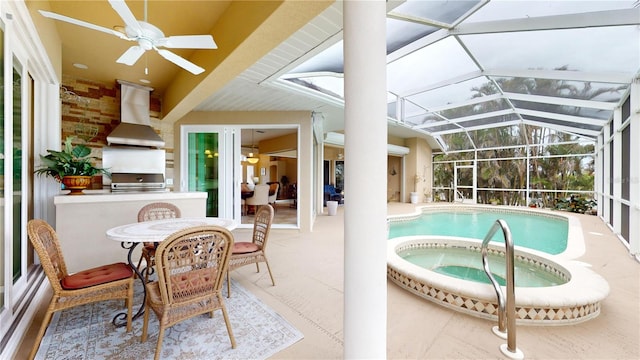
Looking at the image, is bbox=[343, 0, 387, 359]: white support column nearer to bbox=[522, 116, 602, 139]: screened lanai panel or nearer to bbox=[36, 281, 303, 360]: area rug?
bbox=[36, 281, 303, 360]: area rug

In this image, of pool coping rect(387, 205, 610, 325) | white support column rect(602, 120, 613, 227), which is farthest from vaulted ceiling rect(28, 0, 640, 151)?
pool coping rect(387, 205, 610, 325)

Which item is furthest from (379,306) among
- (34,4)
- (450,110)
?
(450,110)

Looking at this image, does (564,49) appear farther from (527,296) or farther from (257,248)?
(257,248)

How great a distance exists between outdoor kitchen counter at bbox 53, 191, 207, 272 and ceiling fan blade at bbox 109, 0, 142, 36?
2.21m

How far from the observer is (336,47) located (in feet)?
11.9

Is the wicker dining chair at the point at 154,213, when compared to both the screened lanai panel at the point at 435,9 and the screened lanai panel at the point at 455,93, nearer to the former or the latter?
the screened lanai panel at the point at 435,9

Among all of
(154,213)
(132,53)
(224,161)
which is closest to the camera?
(132,53)

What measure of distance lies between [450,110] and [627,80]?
389 cm

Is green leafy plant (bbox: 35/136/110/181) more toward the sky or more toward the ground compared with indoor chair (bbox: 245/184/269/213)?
more toward the sky

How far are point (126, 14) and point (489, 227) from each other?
8.60 metres

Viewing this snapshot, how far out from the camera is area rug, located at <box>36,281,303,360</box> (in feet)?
5.79

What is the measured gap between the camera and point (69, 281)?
1.87 m

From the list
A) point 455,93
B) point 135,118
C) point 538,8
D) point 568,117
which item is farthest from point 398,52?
point 568,117

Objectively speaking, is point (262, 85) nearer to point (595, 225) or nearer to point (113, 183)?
point (113, 183)
